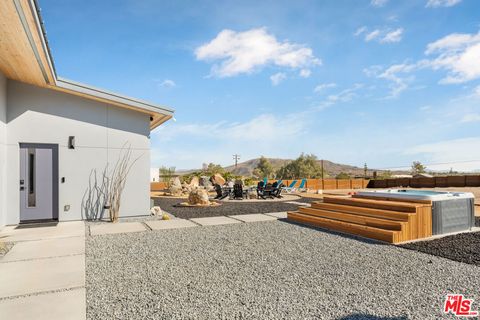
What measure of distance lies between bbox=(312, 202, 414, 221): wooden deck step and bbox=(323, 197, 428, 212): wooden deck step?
0.11 meters

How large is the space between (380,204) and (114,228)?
6262 mm

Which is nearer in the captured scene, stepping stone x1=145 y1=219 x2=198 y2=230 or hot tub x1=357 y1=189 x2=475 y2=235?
hot tub x1=357 y1=189 x2=475 y2=235

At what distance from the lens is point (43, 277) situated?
3586 millimetres

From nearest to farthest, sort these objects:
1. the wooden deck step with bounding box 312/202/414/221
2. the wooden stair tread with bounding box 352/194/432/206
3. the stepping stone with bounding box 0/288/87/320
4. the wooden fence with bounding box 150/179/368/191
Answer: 1. the stepping stone with bounding box 0/288/87/320
2. the wooden deck step with bounding box 312/202/414/221
3. the wooden stair tread with bounding box 352/194/432/206
4. the wooden fence with bounding box 150/179/368/191

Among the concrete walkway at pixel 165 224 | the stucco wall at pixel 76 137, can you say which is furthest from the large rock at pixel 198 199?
the concrete walkway at pixel 165 224

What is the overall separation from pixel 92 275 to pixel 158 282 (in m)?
0.97

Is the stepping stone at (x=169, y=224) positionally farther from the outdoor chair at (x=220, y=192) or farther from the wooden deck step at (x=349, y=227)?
the outdoor chair at (x=220, y=192)

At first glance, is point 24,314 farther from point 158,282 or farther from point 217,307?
point 217,307

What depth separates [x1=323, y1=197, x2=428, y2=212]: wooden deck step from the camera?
5832 millimetres

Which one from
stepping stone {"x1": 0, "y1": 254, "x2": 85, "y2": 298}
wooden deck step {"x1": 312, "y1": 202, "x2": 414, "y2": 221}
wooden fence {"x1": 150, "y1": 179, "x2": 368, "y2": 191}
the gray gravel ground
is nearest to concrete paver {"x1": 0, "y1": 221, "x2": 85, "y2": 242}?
the gray gravel ground

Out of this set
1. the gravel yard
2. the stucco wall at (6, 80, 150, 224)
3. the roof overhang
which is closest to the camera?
the roof overhang

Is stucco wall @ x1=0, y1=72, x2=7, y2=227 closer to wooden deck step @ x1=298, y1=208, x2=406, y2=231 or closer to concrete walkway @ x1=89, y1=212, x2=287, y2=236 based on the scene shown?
concrete walkway @ x1=89, y1=212, x2=287, y2=236

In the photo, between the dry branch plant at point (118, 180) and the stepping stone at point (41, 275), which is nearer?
the stepping stone at point (41, 275)

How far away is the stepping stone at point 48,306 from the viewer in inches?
102
